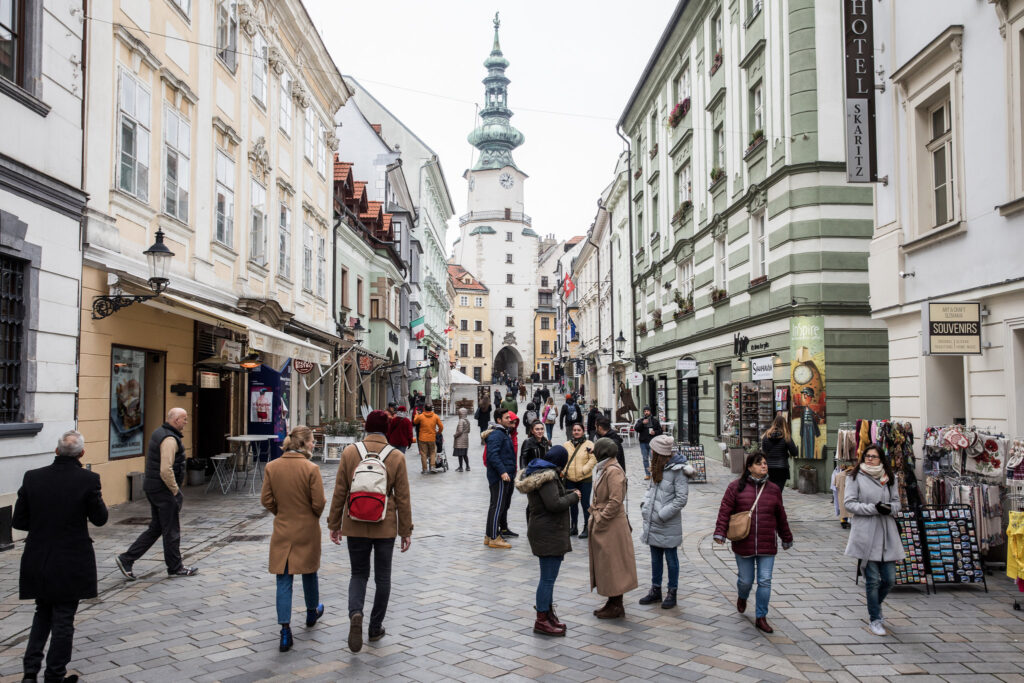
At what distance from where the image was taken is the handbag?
6914 mm

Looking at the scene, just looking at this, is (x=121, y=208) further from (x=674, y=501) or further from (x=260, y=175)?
(x=674, y=501)

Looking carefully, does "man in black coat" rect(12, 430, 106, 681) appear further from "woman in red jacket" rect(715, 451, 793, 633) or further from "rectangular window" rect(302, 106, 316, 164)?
"rectangular window" rect(302, 106, 316, 164)

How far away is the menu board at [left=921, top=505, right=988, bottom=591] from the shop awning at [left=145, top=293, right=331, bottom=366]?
403 inches

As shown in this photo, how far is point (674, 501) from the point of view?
297 inches

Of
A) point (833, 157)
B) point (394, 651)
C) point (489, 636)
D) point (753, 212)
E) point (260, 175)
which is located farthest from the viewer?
point (260, 175)

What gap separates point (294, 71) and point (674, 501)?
63.8ft

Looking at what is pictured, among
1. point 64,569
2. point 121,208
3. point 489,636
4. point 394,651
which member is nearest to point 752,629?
point 489,636

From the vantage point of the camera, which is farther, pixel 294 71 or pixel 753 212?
pixel 294 71

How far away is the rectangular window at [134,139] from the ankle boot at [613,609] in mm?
9895

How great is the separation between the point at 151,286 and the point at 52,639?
23.8 ft

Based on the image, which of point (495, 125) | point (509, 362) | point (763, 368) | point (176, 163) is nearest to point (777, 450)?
point (763, 368)

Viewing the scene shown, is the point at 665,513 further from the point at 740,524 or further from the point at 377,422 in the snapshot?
the point at 377,422

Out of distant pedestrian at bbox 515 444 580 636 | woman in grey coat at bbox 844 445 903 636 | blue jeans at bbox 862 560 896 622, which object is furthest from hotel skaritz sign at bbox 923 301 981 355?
distant pedestrian at bbox 515 444 580 636

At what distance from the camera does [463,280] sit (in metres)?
100
